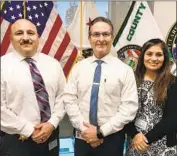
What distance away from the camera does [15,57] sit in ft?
5.48

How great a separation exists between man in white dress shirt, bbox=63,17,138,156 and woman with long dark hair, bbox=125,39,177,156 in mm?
65

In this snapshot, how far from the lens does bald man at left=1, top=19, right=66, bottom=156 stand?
160 centimetres

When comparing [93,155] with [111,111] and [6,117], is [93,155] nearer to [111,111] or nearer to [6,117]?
[111,111]

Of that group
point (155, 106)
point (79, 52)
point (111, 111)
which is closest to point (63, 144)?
point (79, 52)

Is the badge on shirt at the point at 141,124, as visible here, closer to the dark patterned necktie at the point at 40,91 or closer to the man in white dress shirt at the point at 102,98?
the man in white dress shirt at the point at 102,98

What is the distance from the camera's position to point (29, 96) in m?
1.63

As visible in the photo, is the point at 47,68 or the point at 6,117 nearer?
the point at 6,117

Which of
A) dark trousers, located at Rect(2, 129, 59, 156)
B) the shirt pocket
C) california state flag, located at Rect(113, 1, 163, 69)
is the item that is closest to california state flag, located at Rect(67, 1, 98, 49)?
california state flag, located at Rect(113, 1, 163, 69)

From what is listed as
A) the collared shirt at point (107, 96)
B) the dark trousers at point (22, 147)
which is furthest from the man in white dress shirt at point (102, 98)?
the dark trousers at point (22, 147)

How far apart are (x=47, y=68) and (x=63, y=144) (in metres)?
1.06

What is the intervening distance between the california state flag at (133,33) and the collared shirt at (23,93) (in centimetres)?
114

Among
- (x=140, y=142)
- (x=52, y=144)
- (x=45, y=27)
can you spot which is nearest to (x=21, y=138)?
(x=52, y=144)

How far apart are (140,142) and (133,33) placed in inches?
55.2

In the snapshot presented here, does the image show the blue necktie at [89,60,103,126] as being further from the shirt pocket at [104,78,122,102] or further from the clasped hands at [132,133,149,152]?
the clasped hands at [132,133,149,152]
